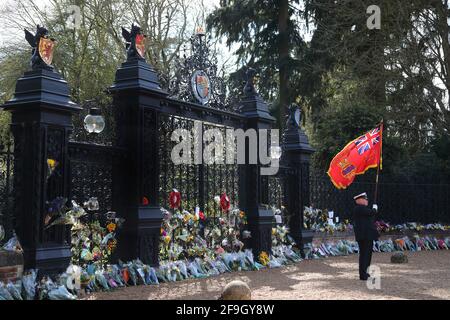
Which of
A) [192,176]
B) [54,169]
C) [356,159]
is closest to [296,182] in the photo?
[356,159]

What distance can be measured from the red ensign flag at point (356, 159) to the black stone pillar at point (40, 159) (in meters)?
6.67

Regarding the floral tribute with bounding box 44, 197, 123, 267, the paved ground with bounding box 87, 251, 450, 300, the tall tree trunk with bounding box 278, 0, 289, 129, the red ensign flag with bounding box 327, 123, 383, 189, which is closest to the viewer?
the floral tribute with bounding box 44, 197, 123, 267

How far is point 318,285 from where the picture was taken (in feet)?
30.5

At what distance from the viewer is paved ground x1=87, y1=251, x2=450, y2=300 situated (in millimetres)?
8125

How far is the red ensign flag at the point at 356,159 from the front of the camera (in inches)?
496

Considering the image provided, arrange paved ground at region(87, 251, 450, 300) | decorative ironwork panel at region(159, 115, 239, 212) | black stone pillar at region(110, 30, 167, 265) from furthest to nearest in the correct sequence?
1. decorative ironwork panel at region(159, 115, 239, 212)
2. black stone pillar at region(110, 30, 167, 265)
3. paved ground at region(87, 251, 450, 300)

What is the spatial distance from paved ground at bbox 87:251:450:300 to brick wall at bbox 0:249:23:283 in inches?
41.4

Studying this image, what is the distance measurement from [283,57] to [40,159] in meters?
16.2

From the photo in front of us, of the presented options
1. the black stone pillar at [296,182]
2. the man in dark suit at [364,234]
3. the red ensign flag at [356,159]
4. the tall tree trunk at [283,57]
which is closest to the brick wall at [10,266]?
the man in dark suit at [364,234]

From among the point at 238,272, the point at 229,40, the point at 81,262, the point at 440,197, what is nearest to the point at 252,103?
the point at 238,272

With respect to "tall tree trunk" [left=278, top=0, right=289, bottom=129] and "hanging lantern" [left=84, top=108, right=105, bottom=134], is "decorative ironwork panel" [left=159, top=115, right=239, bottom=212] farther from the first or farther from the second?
"tall tree trunk" [left=278, top=0, right=289, bottom=129]

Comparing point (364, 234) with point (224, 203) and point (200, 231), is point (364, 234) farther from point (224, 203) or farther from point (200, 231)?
point (200, 231)

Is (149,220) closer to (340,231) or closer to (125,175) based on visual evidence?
(125,175)

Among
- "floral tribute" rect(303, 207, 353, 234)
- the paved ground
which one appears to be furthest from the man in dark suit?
"floral tribute" rect(303, 207, 353, 234)
